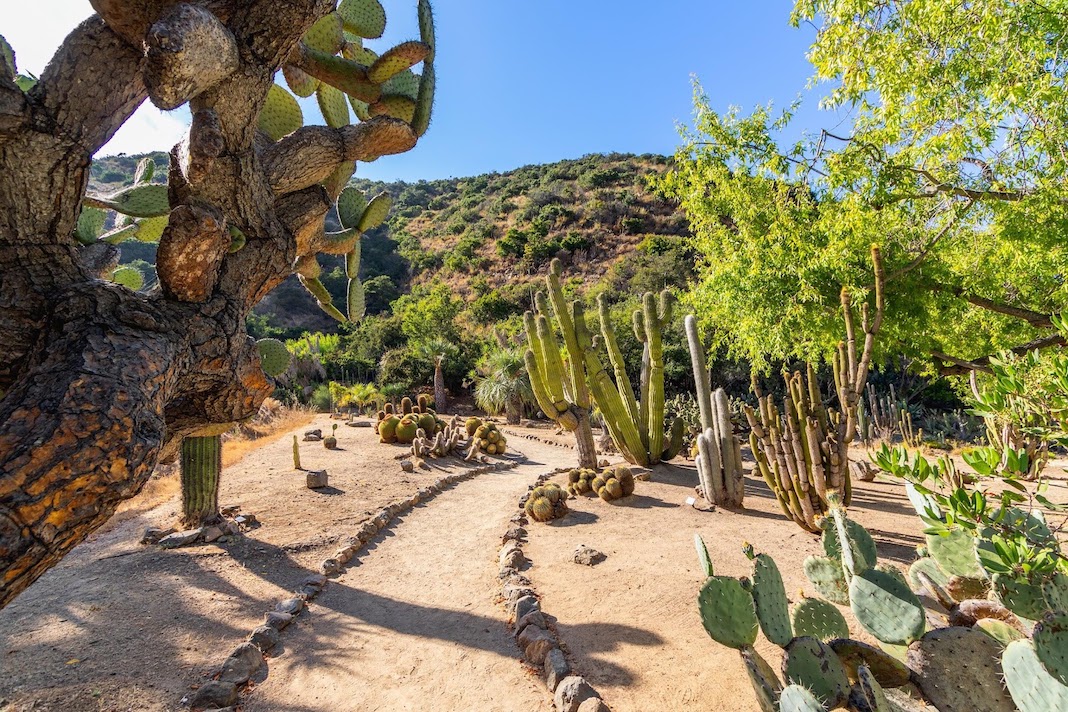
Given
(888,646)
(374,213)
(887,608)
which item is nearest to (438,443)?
(374,213)

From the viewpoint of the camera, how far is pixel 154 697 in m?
3.02

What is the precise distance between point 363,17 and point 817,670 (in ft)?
15.4

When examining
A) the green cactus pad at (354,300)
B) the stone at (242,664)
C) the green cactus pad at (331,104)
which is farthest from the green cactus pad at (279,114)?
the stone at (242,664)

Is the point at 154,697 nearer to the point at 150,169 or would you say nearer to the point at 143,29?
the point at 143,29

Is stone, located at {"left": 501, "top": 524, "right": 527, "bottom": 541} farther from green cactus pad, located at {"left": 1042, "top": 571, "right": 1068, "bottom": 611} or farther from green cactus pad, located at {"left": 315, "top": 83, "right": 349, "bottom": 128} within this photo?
green cactus pad, located at {"left": 1042, "top": 571, "right": 1068, "bottom": 611}

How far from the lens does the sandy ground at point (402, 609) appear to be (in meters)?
3.06

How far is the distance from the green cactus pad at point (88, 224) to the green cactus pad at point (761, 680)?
465 cm

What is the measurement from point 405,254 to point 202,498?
139ft

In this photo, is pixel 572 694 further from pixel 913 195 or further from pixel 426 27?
pixel 913 195

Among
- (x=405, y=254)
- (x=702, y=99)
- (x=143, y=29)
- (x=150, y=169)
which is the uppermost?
(x=405, y=254)

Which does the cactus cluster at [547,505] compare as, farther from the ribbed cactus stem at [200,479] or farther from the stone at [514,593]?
the ribbed cactus stem at [200,479]

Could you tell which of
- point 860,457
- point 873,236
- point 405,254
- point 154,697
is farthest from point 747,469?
point 405,254

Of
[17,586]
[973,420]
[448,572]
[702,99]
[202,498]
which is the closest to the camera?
[17,586]

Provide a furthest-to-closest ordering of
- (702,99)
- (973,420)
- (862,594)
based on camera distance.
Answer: (973,420), (702,99), (862,594)
